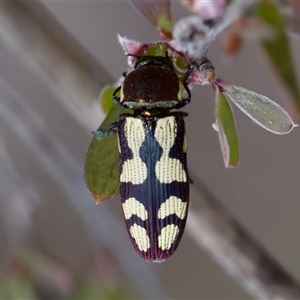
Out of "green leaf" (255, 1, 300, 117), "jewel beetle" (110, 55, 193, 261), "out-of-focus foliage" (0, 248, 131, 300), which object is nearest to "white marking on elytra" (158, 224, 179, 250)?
"jewel beetle" (110, 55, 193, 261)

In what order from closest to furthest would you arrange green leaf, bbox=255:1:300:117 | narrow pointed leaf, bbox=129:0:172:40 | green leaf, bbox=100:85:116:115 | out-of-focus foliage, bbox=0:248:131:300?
green leaf, bbox=255:1:300:117
narrow pointed leaf, bbox=129:0:172:40
green leaf, bbox=100:85:116:115
out-of-focus foliage, bbox=0:248:131:300

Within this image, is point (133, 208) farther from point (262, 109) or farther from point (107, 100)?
point (262, 109)

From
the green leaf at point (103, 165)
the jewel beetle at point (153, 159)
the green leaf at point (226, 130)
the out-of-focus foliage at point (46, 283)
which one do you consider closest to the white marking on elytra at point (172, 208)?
the jewel beetle at point (153, 159)

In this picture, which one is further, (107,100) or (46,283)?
(46,283)

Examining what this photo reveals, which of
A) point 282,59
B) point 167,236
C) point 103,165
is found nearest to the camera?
point 282,59

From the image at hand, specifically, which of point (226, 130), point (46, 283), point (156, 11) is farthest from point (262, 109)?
point (46, 283)

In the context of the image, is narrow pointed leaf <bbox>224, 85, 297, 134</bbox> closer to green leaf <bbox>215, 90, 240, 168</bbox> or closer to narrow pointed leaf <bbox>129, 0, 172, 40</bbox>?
green leaf <bbox>215, 90, 240, 168</bbox>

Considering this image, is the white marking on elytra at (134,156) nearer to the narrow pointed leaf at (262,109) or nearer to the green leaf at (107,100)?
the green leaf at (107,100)
